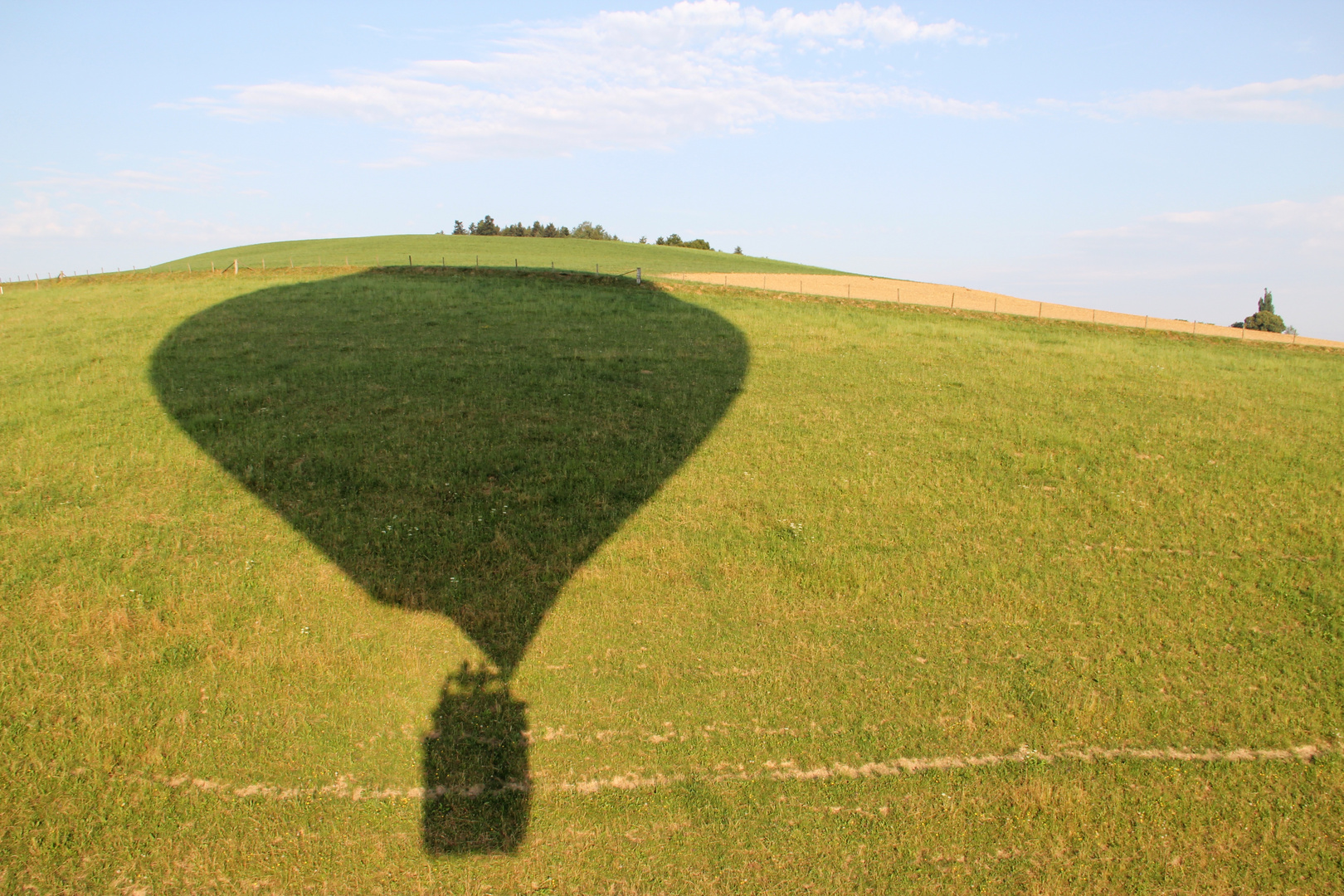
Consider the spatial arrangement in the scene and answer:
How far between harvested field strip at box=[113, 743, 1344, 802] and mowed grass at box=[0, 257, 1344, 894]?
45 millimetres

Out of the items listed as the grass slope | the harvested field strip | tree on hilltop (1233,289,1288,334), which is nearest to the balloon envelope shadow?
the harvested field strip

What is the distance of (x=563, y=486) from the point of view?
1338 centimetres

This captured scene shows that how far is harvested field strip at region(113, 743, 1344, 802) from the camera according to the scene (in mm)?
7473

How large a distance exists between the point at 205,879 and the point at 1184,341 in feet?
109

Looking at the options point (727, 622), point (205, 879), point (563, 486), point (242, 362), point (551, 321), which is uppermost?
point (551, 321)

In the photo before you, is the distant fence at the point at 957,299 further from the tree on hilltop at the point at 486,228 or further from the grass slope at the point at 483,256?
the tree on hilltop at the point at 486,228

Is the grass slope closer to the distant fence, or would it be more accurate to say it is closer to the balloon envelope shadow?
the distant fence

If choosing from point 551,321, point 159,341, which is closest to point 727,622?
point 551,321

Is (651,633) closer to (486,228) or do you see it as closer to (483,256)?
(483,256)

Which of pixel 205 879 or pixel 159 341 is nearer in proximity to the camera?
pixel 205 879

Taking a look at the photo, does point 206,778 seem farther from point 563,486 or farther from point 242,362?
point 242,362

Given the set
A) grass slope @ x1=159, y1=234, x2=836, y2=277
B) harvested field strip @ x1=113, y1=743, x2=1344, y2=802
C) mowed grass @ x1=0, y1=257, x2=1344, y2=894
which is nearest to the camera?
mowed grass @ x1=0, y1=257, x2=1344, y2=894

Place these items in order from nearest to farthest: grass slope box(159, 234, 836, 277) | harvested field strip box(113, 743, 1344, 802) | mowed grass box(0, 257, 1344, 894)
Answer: mowed grass box(0, 257, 1344, 894), harvested field strip box(113, 743, 1344, 802), grass slope box(159, 234, 836, 277)

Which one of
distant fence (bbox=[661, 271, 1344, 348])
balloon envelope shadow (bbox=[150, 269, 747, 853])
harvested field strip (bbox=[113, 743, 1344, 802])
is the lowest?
harvested field strip (bbox=[113, 743, 1344, 802])
